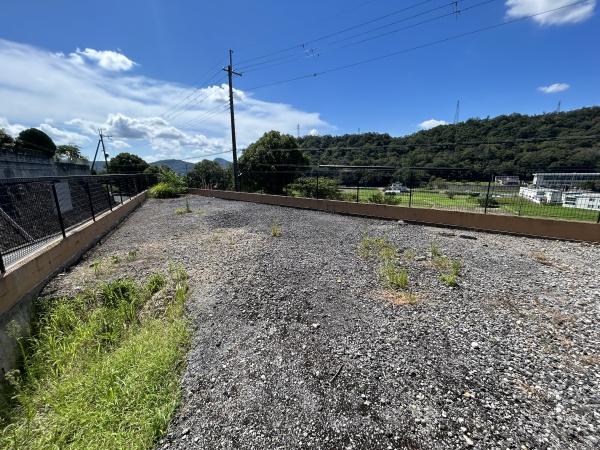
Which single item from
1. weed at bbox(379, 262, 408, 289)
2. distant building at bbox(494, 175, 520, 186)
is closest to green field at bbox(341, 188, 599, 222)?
distant building at bbox(494, 175, 520, 186)

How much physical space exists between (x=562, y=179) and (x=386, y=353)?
270 inches

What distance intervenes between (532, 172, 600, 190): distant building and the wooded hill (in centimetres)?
19

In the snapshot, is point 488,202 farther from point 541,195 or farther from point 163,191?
point 163,191

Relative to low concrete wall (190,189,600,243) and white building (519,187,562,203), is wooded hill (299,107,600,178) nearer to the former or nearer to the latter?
white building (519,187,562,203)

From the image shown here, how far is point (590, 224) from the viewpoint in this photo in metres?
6.11

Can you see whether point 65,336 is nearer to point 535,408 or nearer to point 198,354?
point 198,354

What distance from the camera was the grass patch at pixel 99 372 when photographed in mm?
2127

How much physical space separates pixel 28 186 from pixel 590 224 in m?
11.1

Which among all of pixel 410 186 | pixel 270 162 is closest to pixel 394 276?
pixel 410 186

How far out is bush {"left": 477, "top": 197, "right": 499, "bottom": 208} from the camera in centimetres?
731

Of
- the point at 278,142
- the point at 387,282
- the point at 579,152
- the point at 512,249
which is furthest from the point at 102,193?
the point at 278,142

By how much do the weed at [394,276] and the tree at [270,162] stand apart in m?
18.0

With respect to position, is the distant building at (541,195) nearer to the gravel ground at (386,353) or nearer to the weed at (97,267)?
the gravel ground at (386,353)

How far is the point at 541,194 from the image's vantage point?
6691 mm
